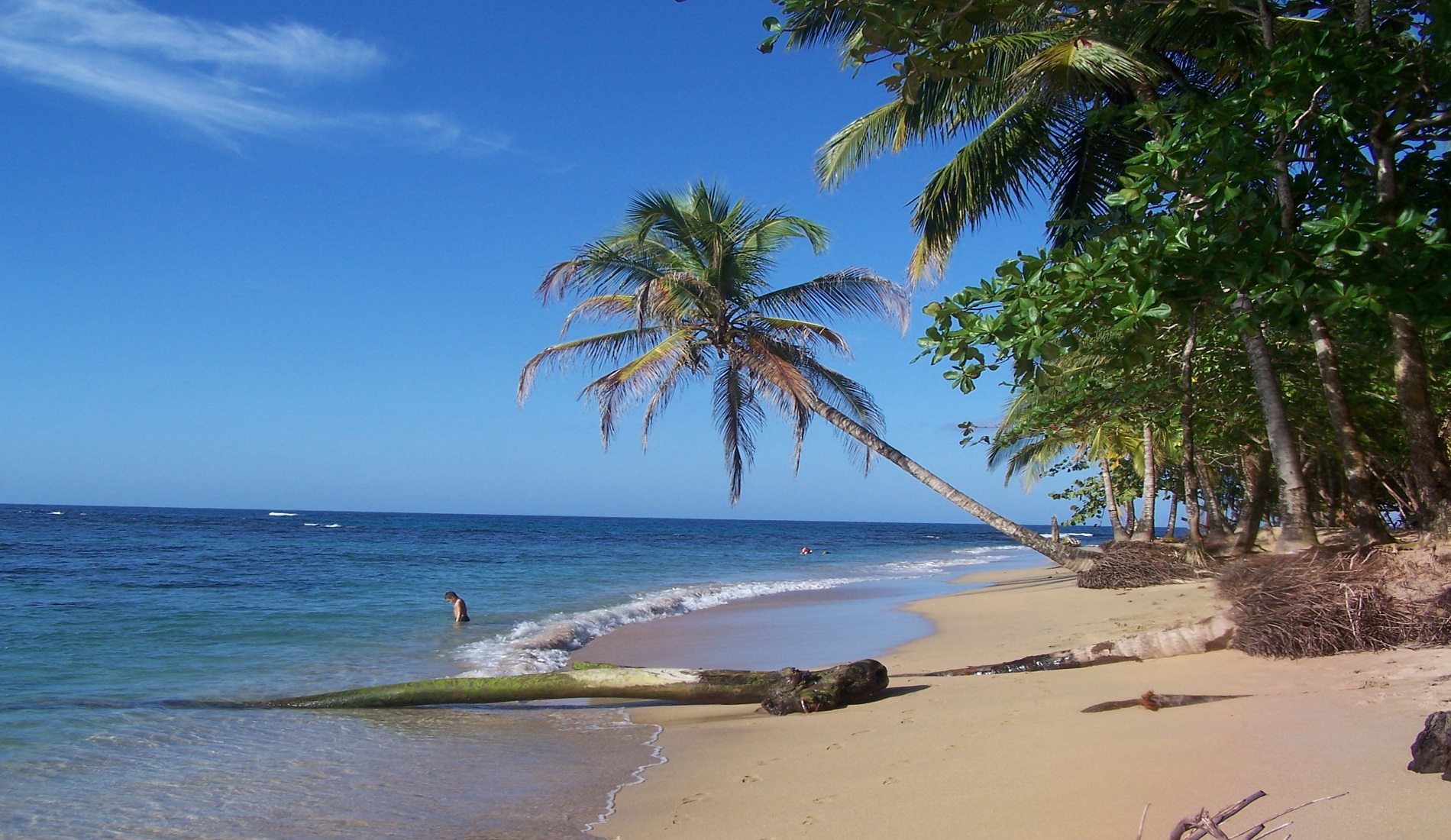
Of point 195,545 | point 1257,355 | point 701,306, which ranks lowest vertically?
point 195,545

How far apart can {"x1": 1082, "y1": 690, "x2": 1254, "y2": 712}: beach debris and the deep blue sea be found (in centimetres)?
281

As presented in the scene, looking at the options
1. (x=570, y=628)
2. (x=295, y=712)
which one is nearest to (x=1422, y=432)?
(x=295, y=712)

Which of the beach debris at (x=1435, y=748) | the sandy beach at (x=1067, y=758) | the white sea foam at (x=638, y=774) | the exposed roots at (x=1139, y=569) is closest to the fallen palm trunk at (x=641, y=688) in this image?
the sandy beach at (x=1067, y=758)

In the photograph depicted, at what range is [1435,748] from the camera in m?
3.28

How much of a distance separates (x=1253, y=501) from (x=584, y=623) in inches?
422

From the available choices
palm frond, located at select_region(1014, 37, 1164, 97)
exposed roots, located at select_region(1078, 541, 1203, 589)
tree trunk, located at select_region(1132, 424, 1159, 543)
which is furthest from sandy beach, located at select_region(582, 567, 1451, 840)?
tree trunk, located at select_region(1132, 424, 1159, 543)

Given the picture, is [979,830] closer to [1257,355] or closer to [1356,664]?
[1356,664]

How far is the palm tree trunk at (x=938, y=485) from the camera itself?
39.5ft

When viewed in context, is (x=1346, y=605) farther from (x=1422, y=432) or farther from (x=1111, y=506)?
(x=1111, y=506)

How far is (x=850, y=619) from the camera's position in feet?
45.4

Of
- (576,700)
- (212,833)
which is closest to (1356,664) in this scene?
(576,700)

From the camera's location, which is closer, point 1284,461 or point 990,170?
point 1284,461

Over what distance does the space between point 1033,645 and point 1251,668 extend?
10.3 feet

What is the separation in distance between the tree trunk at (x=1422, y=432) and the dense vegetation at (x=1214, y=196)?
0.05 ft
